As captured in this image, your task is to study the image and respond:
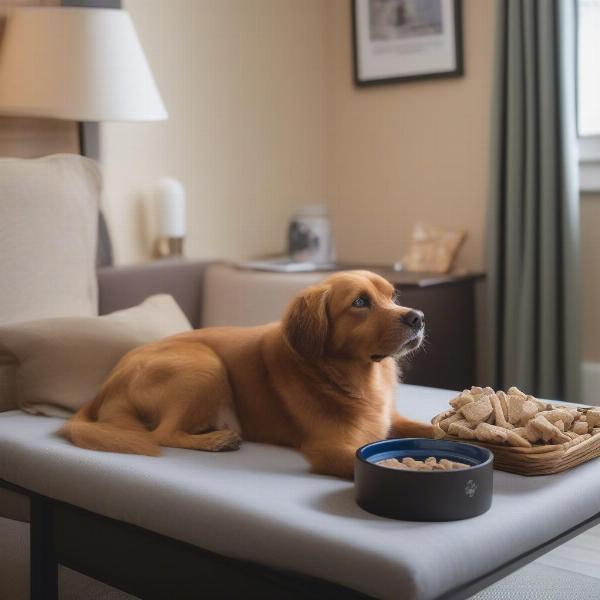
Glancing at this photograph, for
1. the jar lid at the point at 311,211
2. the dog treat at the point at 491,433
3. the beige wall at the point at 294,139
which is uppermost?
the beige wall at the point at 294,139

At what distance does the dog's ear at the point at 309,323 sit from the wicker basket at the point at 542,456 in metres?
0.29

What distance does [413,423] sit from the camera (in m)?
1.90

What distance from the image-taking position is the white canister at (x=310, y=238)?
3529mm

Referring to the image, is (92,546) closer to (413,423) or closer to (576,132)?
(413,423)

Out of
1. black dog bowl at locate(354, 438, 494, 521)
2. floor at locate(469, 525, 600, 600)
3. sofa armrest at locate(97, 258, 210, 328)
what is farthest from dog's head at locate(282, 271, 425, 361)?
sofa armrest at locate(97, 258, 210, 328)

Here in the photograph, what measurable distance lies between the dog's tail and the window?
6.67 feet

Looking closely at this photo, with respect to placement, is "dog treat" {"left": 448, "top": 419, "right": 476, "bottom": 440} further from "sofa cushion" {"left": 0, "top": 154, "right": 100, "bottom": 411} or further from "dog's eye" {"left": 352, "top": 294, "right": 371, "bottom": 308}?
"sofa cushion" {"left": 0, "top": 154, "right": 100, "bottom": 411}

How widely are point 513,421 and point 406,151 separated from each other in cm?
221

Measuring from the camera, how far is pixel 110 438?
183cm

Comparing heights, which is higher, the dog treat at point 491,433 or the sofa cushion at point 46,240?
the sofa cushion at point 46,240

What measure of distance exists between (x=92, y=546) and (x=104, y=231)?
139cm

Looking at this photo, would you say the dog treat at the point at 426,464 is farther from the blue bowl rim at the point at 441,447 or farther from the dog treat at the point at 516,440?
the dog treat at the point at 516,440

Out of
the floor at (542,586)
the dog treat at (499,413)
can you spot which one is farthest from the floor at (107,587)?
the dog treat at (499,413)

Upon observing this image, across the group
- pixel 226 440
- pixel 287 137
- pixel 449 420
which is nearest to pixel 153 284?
pixel 226 440
